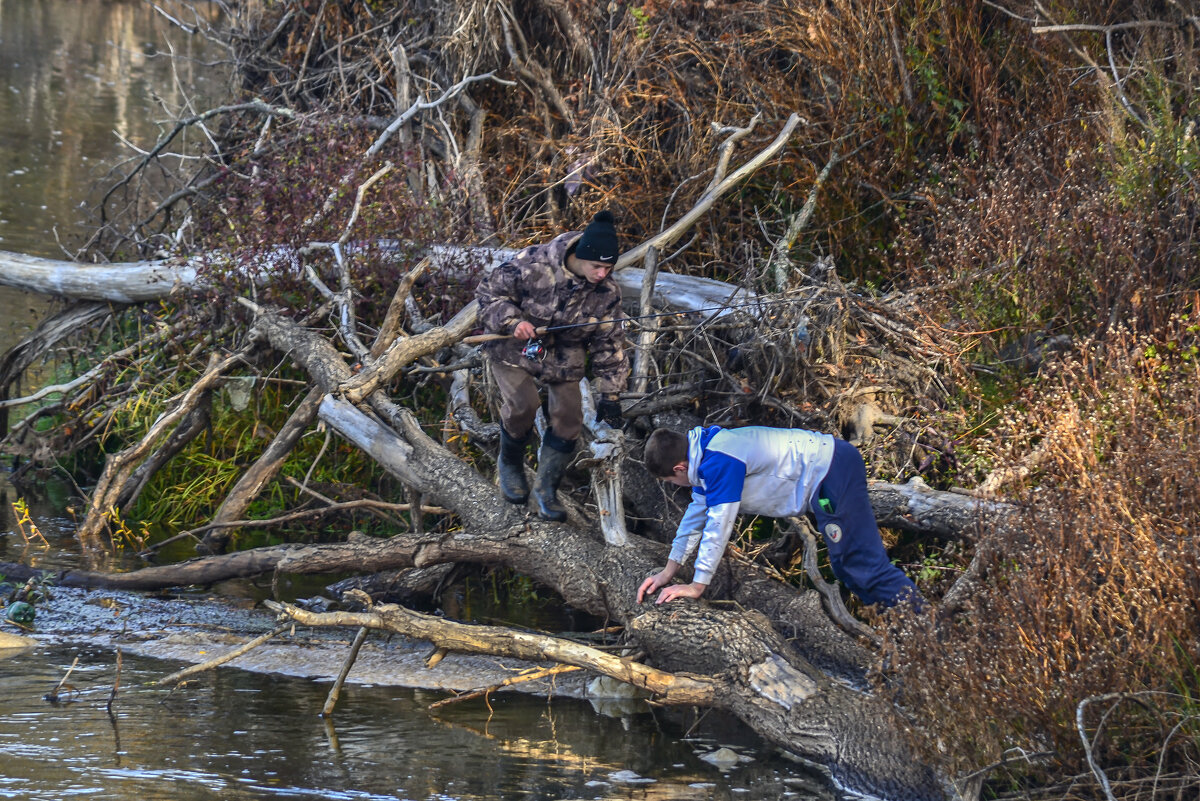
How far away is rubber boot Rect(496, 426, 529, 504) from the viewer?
6.30 metres

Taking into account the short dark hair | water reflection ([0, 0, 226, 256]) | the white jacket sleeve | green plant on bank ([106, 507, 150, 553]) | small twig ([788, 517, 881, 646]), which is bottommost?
water reflection ([0, 0, 226, 256])

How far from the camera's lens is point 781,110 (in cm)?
888

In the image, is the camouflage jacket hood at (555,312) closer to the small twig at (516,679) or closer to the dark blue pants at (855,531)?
the dark blue pants at (855,531)

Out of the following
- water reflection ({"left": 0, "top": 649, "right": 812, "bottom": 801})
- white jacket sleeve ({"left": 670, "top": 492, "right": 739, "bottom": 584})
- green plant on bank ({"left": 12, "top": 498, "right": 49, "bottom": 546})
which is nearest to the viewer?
water reflection ({"left": 0, "top": 649, "right": 812, "bottom": 801})

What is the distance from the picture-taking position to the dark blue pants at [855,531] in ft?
17.9

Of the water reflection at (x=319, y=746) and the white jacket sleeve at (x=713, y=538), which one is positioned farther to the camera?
the white jacket sleeve at (x=713, y=538)

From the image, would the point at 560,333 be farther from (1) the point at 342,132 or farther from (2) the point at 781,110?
(1) the point at 342,132

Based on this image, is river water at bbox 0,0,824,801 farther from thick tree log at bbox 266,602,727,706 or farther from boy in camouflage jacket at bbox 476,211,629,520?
boy in camouflage jacket at bbox 476,211,629,520

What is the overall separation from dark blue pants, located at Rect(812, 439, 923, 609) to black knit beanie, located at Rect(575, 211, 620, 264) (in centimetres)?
142

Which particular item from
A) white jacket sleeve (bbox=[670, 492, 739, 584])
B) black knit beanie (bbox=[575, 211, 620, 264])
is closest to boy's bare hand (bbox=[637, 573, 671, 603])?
white jacket sleeve (bbox=[670, 492, 739, 584])

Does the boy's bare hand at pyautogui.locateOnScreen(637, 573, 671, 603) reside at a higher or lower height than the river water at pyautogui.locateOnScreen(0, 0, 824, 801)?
higher

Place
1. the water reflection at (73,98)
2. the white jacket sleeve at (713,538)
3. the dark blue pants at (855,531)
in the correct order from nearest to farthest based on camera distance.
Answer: the white jacket sleeve at (713,538)
the dark blue pants at (855,531)
the water reflection at (73,98)

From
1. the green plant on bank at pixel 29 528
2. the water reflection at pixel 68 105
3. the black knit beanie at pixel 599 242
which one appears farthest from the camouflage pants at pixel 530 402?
the water reflection at pixel 68 105

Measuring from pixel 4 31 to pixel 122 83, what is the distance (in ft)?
21.2
